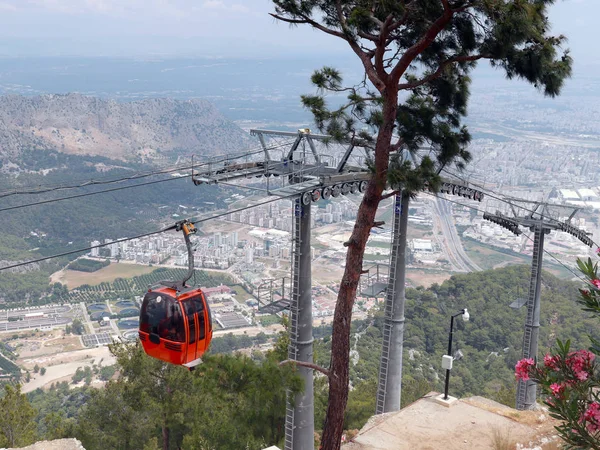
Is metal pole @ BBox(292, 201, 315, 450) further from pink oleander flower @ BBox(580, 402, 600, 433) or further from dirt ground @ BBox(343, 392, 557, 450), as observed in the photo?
pink oleander flower @ BBox(580, 402, 600, 433)

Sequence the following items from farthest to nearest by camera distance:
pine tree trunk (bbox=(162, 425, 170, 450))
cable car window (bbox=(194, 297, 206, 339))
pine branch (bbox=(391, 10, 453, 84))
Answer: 1. pine tree trunk (bbox=(162, 425, 170, 450))
2. cable car window (bbox=(194, 297, 206, 339))
3. pine branch (bbox=(391, 10, 453, 84))

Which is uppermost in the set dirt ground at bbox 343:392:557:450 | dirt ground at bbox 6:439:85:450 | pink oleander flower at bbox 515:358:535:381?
pink oleander flower at bbox 515:358:535:381

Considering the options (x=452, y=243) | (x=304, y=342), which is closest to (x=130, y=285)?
(x=452, y=243)

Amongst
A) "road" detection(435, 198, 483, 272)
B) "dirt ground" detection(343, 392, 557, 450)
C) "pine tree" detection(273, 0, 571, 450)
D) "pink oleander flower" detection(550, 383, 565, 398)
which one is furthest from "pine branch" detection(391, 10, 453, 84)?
"road" detection(435, 198, 483, 272)

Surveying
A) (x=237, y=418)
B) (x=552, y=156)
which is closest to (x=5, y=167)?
(x=552, y=156)

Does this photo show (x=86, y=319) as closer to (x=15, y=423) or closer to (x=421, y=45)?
(x=15, y=423)

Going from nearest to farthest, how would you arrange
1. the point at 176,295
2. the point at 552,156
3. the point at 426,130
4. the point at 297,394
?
the point at 176,295, the point at 426,130, the point at 297,394, the point at 552,156

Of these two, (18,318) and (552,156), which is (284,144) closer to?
(18,318)

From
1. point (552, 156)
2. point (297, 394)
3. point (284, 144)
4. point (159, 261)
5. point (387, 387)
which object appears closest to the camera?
point (297, 394)
